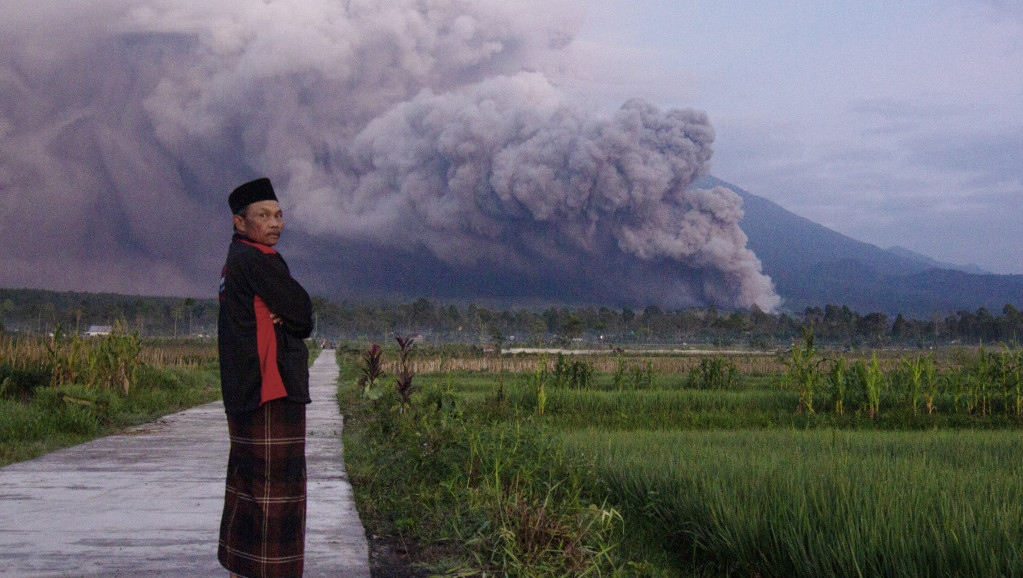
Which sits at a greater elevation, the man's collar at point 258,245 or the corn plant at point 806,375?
the man's collar at point 258,245

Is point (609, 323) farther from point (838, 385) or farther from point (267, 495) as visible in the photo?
point (267, 495)

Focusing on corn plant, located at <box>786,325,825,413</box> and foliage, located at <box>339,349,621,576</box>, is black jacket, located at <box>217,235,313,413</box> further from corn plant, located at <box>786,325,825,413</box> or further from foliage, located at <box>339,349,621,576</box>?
corn plant, located at <box>786,325,825,413</box>

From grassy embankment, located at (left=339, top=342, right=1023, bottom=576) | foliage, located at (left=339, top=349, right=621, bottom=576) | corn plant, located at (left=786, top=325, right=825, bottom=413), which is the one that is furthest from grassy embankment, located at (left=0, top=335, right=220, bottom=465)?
corn plant, located at (left=786, top=325, right=825, bottom=413)

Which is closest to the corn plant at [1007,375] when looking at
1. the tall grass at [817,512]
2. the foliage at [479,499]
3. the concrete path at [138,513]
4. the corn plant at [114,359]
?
the tall grass at [817,512]

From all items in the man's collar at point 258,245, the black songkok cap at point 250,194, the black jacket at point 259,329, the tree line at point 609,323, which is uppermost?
the black songkok cap at point 250,194

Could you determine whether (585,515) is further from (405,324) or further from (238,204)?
(405,324)

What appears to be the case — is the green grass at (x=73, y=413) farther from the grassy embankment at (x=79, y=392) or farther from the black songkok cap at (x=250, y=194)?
the black songkok cap at (x=250, y=194)

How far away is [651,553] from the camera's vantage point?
13.7 feet

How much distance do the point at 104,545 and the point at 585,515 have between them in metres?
2.41

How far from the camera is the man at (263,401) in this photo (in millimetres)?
3066

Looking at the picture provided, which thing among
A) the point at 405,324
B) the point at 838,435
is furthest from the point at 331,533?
the point at 405,324

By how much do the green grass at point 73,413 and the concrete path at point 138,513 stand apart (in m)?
0.47

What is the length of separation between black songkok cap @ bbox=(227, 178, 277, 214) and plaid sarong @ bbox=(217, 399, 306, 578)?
0.82 metres

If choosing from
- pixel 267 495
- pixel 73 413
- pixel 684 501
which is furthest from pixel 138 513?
pixel 73 413
